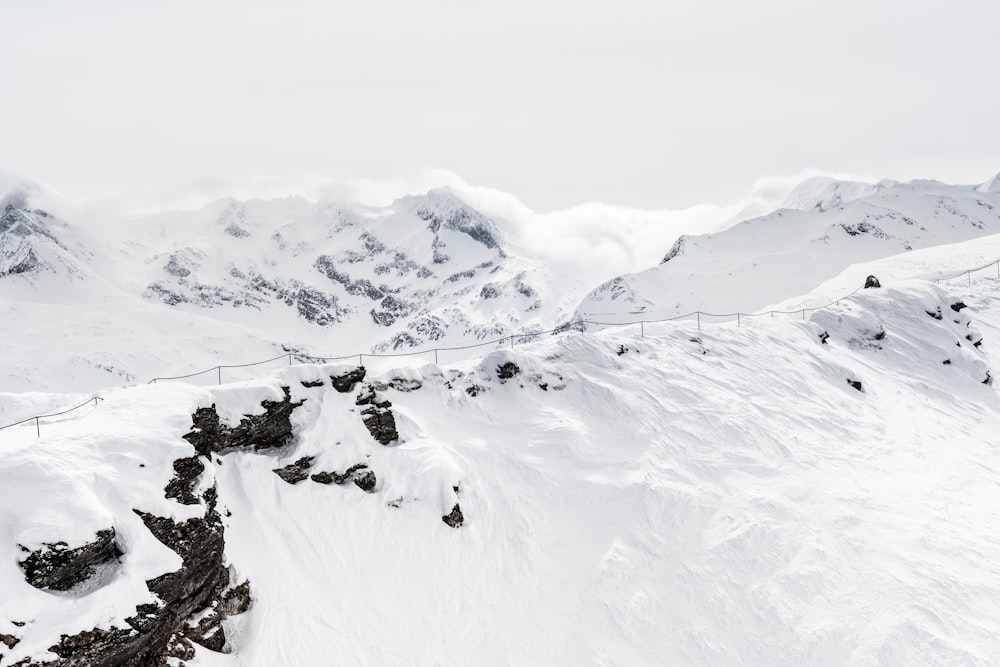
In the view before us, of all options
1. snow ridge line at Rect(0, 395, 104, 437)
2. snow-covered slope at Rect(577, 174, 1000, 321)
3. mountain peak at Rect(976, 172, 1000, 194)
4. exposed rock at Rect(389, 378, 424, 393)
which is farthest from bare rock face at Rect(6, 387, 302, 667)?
mountain peak at Rect(976, 172, 1000, 194)

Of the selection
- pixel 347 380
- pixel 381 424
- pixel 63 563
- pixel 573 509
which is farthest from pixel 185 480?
pixel 573 509

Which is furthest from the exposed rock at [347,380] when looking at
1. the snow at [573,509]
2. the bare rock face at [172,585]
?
the bare rock face at [172,585]

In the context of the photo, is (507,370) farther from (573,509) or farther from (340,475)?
(340,475)

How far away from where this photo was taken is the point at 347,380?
79.1 ft

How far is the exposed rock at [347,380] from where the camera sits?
23984 millimetres

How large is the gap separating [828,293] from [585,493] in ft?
136

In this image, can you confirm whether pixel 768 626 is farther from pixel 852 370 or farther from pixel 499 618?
pixel 852 370

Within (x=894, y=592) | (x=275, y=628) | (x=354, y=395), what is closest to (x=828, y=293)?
(x=894, y=592)

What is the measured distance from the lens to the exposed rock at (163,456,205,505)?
1656 cm

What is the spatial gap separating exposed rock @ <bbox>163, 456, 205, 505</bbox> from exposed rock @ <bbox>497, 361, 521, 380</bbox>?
1300 centimetres

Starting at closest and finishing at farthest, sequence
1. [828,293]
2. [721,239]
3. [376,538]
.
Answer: [376,538] < [828,293] < [721,239]

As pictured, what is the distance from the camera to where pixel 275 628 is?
16328 mm

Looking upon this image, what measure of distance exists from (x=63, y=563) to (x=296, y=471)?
321 inches

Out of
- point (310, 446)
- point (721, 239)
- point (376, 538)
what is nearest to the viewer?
point (376, 538)
